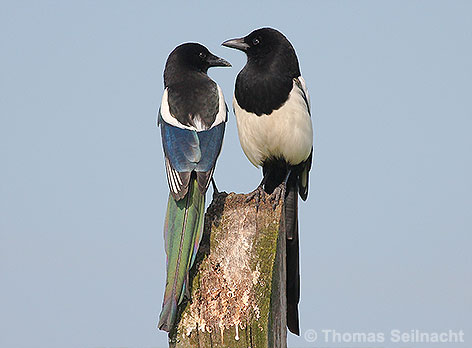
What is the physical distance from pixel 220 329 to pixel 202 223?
499 millimetres

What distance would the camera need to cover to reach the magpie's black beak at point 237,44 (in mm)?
3775

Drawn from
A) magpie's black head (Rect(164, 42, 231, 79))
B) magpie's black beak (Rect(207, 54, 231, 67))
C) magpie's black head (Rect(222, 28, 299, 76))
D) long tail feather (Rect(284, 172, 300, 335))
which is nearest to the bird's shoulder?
magpie's black head (Rect(164, 42, 231, 79))

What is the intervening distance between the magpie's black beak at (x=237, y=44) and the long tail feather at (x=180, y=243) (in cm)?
128

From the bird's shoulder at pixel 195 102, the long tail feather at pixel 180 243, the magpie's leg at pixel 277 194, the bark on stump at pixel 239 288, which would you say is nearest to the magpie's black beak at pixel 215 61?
the bird's shoulder at pixel 195 102

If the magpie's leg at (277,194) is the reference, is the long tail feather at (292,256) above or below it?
below

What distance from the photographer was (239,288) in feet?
6.77

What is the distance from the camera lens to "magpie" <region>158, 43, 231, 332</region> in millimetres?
2252

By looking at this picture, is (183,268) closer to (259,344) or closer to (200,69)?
(259,344)

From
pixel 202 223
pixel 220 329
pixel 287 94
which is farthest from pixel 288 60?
pixel 220 329

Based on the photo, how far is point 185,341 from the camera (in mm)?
2039

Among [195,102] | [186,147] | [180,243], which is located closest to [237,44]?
[195,102]

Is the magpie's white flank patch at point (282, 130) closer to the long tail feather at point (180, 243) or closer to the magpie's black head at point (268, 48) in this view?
the magpie's black head at point (268, 48)

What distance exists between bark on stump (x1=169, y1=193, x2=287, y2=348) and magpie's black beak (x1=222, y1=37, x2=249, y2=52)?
1.63 metres

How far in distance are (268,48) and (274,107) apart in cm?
34
